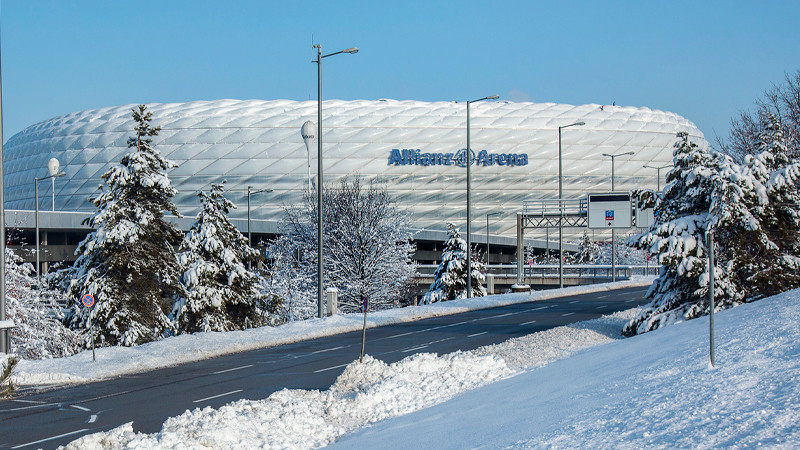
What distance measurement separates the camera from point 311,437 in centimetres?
917

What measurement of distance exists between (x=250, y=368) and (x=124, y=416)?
5582 mm

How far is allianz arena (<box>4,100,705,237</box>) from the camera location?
101938 millimetres

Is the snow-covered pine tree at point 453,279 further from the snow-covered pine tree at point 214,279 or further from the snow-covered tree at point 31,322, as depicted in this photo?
the snow-covered tree at point 31,322

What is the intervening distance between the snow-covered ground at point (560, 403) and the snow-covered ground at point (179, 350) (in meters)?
7.60

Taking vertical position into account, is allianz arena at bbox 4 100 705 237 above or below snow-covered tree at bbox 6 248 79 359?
above

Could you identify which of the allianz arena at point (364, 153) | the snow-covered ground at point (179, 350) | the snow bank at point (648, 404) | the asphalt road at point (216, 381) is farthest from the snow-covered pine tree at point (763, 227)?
the allianz arena at point (364, 153)

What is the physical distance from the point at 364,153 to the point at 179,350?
278 feet

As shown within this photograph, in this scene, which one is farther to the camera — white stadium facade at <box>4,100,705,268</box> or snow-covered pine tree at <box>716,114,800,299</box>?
white stadium facade at <box>4,100,705,268</box>

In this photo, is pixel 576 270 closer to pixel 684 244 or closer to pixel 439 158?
Result: pixel 439 158

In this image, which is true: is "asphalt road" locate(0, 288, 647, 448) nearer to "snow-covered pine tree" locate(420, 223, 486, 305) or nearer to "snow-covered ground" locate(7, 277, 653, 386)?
"snow-covered ground" locate(7, 277, 653, 386)

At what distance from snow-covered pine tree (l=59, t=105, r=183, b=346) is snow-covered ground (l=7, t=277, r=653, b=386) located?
20.8 feet

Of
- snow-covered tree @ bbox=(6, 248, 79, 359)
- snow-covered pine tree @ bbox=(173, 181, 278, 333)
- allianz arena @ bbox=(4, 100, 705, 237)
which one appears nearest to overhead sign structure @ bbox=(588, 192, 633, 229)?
snow-covered pine tree @ bbox=(173, 181, 278, 333)

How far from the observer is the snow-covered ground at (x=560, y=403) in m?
6.46

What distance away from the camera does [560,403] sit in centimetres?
827
